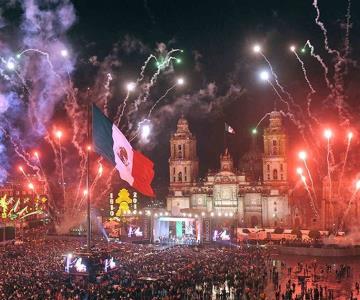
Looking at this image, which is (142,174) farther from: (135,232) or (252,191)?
(252,191)

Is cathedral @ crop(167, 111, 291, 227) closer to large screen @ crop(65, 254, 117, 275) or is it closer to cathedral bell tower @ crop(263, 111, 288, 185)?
cathedral bell tower @ crop(263, 111, 288, 185)

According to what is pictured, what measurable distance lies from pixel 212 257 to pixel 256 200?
33.5 meters

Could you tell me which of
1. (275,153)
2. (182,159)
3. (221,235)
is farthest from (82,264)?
(182,159)

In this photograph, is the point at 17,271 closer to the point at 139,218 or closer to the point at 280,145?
the point at 139,218

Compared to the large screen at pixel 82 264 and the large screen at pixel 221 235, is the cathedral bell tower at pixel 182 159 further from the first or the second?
the large screen at pixel 82 264

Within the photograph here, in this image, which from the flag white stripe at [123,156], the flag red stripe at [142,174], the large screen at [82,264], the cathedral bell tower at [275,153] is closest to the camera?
the flag white stripe at [123,156]

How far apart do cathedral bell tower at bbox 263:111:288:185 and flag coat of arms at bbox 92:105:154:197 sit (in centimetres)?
4716

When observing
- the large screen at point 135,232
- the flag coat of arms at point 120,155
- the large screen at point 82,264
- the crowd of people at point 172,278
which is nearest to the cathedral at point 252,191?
the large screen at point 135,232

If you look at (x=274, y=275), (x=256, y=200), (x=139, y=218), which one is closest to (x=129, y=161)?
(x=274, y=275)

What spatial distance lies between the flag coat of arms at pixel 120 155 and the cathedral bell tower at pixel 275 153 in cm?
4716

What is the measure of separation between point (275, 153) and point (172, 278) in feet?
150

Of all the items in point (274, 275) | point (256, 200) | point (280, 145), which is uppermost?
point (280, 145)

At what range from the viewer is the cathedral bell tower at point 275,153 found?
72812mm

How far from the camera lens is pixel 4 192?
284 feet
